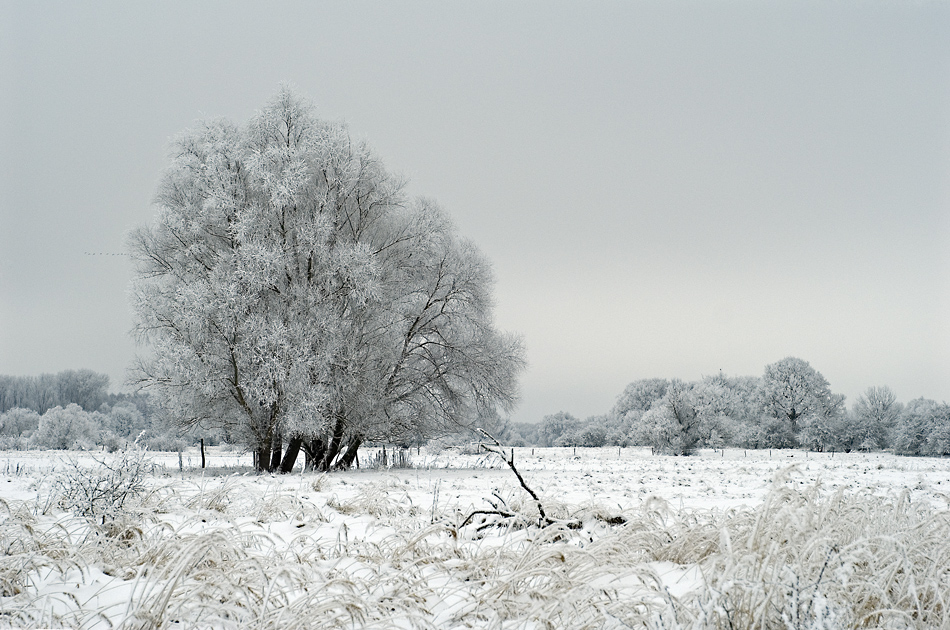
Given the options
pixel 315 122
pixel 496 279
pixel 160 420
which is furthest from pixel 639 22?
pixel 160 420

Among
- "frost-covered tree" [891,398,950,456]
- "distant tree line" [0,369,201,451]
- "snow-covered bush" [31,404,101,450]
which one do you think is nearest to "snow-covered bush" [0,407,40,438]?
"distant tree line" [0,369,201,451]

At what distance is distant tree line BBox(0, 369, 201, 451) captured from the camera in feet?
121

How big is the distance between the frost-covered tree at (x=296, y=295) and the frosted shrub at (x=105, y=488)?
8454mm

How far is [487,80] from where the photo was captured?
38.0 meters

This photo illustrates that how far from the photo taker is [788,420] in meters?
43.1

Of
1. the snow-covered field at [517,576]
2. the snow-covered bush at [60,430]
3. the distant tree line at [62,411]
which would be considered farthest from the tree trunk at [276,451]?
the snow-covered bush at [60,430]

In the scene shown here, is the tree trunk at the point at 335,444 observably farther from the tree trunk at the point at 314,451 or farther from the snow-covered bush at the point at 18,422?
the snow-covered bush at the point at 18,422

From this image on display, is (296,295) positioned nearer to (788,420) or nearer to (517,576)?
(517,576)

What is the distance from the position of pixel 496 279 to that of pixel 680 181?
54.9 ft

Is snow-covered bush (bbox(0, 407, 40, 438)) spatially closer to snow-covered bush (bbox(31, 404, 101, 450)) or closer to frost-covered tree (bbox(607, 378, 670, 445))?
snow-covered bush (bbox(31, 404, 101, 450))

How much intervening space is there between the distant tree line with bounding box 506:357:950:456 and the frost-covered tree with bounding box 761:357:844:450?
65 millimetres

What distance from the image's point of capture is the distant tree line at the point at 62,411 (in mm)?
36969

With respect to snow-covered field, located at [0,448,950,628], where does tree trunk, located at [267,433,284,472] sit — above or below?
below

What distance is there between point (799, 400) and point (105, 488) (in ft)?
161
